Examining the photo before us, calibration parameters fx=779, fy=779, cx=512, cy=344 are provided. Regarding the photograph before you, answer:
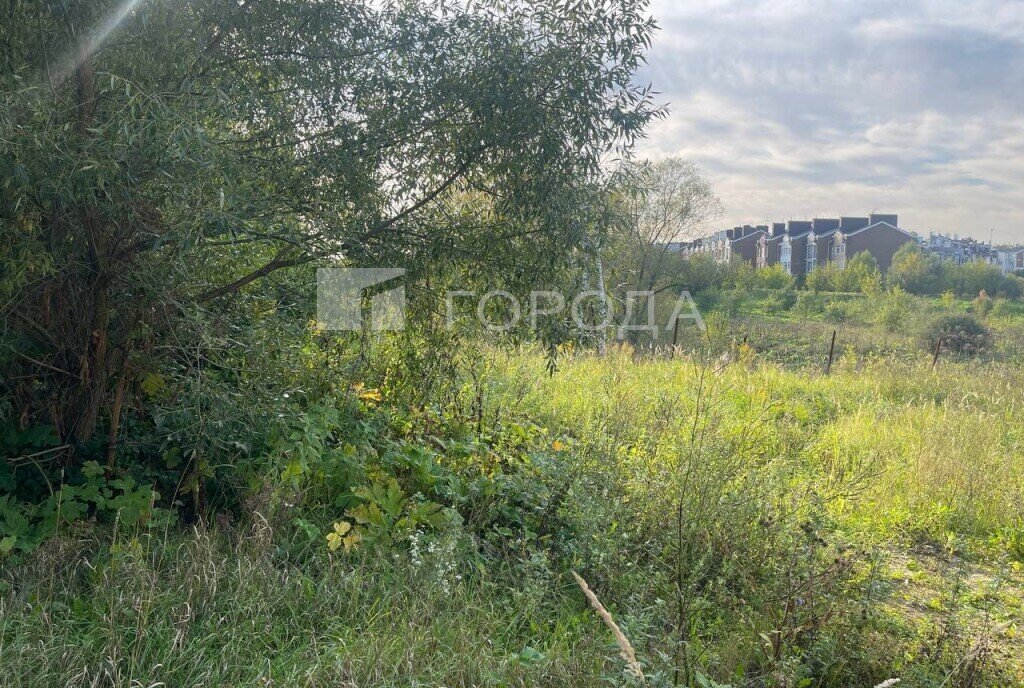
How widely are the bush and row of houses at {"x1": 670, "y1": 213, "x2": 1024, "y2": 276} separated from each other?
74.5ft

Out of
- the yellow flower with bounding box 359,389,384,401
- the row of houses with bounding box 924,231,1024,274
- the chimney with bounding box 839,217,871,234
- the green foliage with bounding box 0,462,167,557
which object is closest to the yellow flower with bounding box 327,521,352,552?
the green foliage with bounding box 0,462,167,557

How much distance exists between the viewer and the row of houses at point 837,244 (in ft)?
182

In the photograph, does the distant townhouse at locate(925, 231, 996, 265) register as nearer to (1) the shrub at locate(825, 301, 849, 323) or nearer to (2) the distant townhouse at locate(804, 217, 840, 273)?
(2) the distant townhouse at locate(804, 217, 840, 273)

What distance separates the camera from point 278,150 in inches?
161

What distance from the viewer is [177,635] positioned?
9.57 feet

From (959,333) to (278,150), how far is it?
2417cm

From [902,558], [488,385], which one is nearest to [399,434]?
[488,385]

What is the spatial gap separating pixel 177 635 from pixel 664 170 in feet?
91.0

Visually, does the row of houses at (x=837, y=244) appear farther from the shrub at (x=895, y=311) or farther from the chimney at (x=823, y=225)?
the shrub at (x=895, y=311)

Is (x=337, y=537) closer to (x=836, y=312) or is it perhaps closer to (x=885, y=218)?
(x=836, y=312)

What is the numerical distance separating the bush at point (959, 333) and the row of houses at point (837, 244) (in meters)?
22.7

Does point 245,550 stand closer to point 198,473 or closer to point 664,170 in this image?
point 198,473

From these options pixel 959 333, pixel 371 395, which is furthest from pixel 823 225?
pixel 371 395

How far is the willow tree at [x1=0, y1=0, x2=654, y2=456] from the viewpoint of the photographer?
11.3ft
